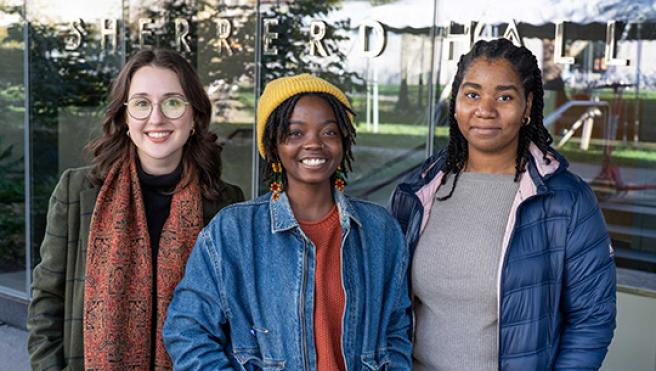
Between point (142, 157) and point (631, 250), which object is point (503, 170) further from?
point (631, 250)

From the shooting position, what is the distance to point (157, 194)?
2479mm

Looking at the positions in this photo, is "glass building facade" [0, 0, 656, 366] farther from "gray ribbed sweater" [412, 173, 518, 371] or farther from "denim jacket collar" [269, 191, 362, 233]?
"denim jacket collar" [269, 191, 362, 233]

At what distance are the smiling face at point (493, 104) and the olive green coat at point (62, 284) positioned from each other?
1164mm

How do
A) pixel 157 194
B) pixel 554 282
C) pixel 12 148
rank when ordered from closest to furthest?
pixel 554 282 → pixel 157 194 → pixel 12 148

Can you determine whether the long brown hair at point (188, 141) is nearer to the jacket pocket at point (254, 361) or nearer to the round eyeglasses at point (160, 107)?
the round eyeglasses at point (160, 107)

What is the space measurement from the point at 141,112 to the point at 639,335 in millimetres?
3635

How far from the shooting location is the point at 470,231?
2.33 meters

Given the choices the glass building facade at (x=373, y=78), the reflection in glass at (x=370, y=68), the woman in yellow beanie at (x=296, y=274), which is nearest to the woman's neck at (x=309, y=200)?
the woman in yellow beanie at (x=296, y=274)

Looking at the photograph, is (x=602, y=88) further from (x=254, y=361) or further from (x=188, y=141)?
(x=254, y=361)

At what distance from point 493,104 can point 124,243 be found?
1173mm

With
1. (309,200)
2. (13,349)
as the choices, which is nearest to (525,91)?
(309,200)

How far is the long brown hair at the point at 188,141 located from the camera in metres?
2.39

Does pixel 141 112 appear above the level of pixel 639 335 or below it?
above

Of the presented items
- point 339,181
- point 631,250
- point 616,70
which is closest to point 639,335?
point 631,250
